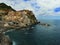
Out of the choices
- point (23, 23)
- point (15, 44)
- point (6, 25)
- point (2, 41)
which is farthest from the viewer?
point (23, 23)

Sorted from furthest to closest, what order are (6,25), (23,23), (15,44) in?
(23,23) < (6,25) < (15,44)

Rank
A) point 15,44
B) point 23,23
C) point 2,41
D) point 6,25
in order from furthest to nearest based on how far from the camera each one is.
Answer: point 23,23, point 6,25, point 15,44, point 2,41

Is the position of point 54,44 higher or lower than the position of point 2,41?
lower

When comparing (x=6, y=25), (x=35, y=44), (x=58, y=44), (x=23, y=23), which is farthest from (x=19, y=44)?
(x=23, y=23)

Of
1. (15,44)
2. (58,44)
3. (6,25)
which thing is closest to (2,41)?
(15,44)

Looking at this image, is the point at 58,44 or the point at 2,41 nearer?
the point at 2,41

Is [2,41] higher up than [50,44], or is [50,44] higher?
[2,41]

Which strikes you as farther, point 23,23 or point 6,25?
point 23,23

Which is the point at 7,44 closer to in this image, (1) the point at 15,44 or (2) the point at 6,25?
(1) the point at 15,44

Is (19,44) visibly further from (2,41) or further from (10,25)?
(10,25)
